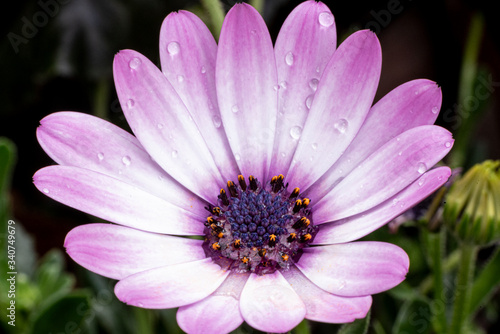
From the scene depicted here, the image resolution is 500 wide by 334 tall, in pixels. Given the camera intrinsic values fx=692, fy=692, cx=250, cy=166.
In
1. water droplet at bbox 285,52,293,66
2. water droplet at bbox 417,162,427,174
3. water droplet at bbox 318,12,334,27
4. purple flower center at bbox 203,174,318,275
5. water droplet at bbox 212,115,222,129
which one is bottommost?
purple flower center at bbox 203,174,318,275

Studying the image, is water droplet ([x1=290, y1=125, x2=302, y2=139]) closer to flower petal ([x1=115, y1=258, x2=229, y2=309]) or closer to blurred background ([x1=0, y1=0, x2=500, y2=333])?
flower petal ([x1=115, y1=258, x2=229, y2=309])

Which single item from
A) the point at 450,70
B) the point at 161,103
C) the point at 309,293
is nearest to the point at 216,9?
the point at 161,103

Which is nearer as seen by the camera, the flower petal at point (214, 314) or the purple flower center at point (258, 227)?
the flower petal at point (214, 314)

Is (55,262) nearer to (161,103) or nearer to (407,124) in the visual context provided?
(161,103)

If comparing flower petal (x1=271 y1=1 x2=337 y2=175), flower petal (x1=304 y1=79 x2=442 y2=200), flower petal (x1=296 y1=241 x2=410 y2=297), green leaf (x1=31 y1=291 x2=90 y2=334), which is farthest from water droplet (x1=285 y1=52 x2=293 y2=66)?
green leaf (x1=31 y1=291 x2=90 y2=334)

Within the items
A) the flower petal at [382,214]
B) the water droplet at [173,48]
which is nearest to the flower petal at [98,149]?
the water droplet at [173,48]

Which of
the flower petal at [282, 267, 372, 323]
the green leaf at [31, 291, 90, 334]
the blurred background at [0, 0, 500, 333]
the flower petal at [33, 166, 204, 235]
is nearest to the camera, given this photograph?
the flower petal at [282, 267, 372, 323]

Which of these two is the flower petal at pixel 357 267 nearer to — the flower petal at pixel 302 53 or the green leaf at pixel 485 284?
the flower petal at pixel 302 53
